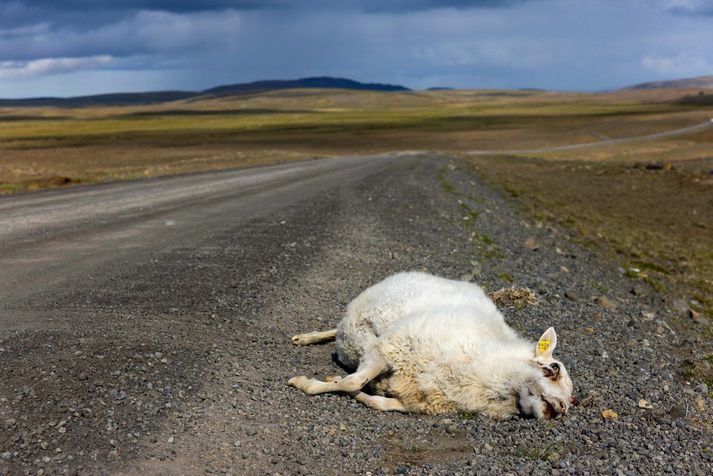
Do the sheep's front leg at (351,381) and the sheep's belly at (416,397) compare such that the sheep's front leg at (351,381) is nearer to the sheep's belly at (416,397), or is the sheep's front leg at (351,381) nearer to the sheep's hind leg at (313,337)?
the sheep's belly at (416,397)

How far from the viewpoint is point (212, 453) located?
5.55 m

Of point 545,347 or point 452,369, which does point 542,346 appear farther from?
point 452,369

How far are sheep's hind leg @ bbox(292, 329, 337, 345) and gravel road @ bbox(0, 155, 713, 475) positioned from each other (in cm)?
15

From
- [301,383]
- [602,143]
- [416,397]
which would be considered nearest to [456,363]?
Result: [416,397]

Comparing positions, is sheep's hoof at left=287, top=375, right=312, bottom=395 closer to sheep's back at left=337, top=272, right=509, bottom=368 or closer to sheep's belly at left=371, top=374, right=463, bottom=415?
sheep's back at left=337, top=272, right=509, bottom=368

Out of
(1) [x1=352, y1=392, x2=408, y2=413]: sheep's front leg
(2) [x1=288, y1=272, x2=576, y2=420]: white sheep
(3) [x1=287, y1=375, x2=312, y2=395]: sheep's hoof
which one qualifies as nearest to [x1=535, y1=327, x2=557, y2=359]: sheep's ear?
(2) [x1=288, y1=272, x2=576, y2=420]: white sheep

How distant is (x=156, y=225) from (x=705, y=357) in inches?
456

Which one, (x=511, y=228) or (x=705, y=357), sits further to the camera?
(x=511, y=228)

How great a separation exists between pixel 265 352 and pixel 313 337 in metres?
0.66

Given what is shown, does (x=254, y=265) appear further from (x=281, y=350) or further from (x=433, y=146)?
(x=433, y=146)

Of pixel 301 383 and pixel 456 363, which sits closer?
pixel 456 363

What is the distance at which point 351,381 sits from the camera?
6742 millimetres

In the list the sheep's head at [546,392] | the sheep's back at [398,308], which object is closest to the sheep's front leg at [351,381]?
the sheep's back at [398,308]

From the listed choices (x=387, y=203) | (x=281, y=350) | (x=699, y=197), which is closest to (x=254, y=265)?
(x=281, y=350)
